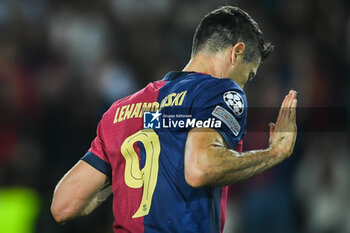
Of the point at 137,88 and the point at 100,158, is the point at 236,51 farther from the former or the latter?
the point at 137,88

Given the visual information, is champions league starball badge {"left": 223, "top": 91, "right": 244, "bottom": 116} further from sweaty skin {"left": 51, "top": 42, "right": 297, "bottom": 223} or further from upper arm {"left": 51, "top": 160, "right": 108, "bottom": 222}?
upper arm {"left": 51, "top": 160, "right": 108, "bottom": 222}

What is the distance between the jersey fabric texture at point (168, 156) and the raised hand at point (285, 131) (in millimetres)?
190

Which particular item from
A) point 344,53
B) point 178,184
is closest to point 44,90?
point 344,53

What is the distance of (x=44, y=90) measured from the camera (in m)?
7.07

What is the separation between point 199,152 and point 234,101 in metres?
0.36

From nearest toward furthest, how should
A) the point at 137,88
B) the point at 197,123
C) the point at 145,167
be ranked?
the point at 197,123 → the point at 145,167 → the point at 137,88

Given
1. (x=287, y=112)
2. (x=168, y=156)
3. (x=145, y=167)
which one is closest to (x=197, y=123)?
(x=168, y=156)

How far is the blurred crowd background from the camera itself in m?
6.38

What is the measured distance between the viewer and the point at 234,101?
2.96 m

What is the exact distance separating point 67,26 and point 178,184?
5546 millimetres

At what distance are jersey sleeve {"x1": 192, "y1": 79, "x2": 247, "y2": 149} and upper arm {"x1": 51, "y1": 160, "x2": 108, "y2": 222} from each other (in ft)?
2.52

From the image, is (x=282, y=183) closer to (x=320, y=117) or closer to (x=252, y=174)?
(x=320, y=117)

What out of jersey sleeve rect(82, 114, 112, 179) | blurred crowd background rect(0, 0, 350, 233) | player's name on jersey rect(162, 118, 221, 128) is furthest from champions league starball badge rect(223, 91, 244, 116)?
blurred crowd background rect(0, 0, 350, 233)

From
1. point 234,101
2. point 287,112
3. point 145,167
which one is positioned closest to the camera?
point 234,101
